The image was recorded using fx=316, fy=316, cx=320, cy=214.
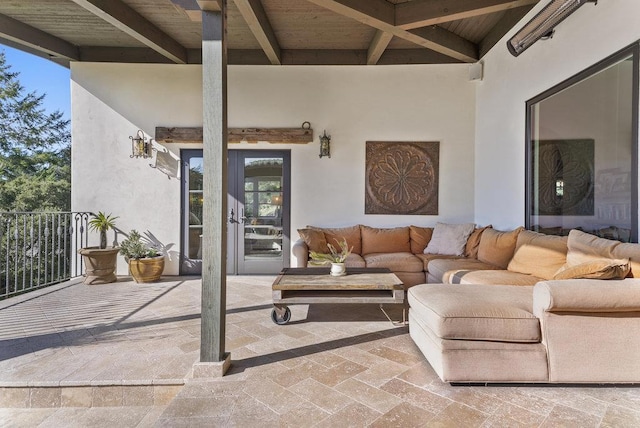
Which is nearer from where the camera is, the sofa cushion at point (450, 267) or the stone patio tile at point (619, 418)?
the stone patio tile at point (619, 418)

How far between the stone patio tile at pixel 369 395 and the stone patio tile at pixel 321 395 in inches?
1.9

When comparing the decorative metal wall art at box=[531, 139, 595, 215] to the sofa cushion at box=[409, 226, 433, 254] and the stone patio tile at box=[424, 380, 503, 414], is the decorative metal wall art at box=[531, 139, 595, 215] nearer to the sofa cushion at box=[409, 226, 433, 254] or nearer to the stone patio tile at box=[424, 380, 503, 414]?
the sofa cushion at box=[409, 226, 433, 254]

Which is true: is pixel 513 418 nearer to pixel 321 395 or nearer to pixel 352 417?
pixel 352 417

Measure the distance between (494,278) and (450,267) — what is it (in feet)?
1.90

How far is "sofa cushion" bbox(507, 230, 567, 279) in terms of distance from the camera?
2.74 m

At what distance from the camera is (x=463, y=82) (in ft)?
15.8

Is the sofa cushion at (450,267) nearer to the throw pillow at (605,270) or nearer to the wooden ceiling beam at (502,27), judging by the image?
the throw pillow at (605,270)

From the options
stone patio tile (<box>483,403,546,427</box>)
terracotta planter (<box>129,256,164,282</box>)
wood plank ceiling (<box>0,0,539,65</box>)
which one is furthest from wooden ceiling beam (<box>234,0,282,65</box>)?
stone patio tile (<box>483,403,546,427</box>)

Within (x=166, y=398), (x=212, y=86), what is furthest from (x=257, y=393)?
(x=212, y=86)

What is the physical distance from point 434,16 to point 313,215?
9.63 ft

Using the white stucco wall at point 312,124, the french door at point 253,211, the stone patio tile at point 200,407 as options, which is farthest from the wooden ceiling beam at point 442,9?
the stone patio tile at point 200,407

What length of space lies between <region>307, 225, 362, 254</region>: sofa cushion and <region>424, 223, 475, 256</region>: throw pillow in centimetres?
95

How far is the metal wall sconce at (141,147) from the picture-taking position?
4.68 meters

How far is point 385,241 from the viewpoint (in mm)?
4496
